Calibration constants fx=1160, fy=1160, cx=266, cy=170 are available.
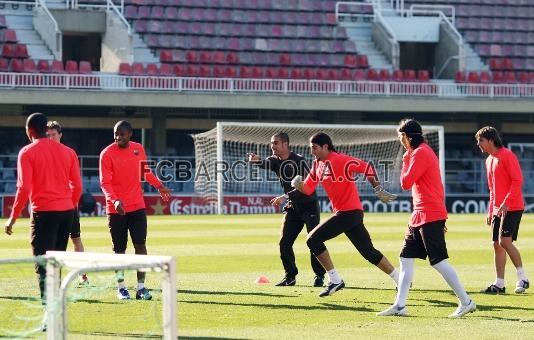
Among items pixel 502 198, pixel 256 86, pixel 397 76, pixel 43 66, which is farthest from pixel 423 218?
pixel 397 76

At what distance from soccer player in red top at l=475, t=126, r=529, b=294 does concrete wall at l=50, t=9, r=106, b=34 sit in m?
29.3

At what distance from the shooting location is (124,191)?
1254 centimetres

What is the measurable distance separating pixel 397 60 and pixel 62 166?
3428 cm

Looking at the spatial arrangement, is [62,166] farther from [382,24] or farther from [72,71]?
[382,24]

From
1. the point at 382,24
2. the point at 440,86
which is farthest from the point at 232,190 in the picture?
the point at 382,24

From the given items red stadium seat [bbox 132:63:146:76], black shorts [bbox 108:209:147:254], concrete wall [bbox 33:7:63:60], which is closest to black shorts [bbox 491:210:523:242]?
black shorts [bbox 108:209:147:254]

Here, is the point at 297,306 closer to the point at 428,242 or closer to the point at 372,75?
the point at 428,242

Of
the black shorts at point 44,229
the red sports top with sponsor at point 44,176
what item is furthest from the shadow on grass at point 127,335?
the red sports top with sponsor at point 44,176

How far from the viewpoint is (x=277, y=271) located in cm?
1612

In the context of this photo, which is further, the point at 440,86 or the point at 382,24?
the point at 382,24

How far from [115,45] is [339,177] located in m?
29.4

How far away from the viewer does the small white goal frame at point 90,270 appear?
7.29m

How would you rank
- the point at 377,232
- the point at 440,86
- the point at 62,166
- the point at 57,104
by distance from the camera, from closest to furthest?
the point at 62,166
the point at 377,232
the point at 57,104
the point at 440,86

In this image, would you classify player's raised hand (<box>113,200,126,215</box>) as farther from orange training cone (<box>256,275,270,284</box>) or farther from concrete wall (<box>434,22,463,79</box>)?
concrete wall (<box>434,22,463,79</box>)
